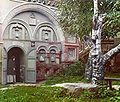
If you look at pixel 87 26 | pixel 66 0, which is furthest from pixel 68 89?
pixel 66 0

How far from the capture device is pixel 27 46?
1340cm

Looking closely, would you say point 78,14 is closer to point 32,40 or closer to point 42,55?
point 32,40

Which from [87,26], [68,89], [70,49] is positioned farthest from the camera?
[70,49]

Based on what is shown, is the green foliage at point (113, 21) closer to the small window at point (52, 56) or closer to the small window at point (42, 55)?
the small window at point (52, 56)

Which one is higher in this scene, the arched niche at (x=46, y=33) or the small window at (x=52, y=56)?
the arched niche at (x=46, y=33)

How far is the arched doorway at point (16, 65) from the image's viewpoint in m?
13.6

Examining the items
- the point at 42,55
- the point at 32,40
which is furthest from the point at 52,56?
the point at 32,40

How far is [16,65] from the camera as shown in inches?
573

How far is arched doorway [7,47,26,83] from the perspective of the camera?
44.7 feet

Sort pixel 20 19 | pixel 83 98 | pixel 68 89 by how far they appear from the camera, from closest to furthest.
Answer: pixel 83 98 → pixel 68 89 → pixel 20 19

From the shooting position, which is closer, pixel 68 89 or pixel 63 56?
pixel 68 89

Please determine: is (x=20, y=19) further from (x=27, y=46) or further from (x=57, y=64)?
(x=57, y=64)

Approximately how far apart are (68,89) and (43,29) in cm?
854

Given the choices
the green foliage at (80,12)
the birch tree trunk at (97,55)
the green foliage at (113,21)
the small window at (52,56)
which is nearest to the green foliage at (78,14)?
the green foliage at (80,12)
